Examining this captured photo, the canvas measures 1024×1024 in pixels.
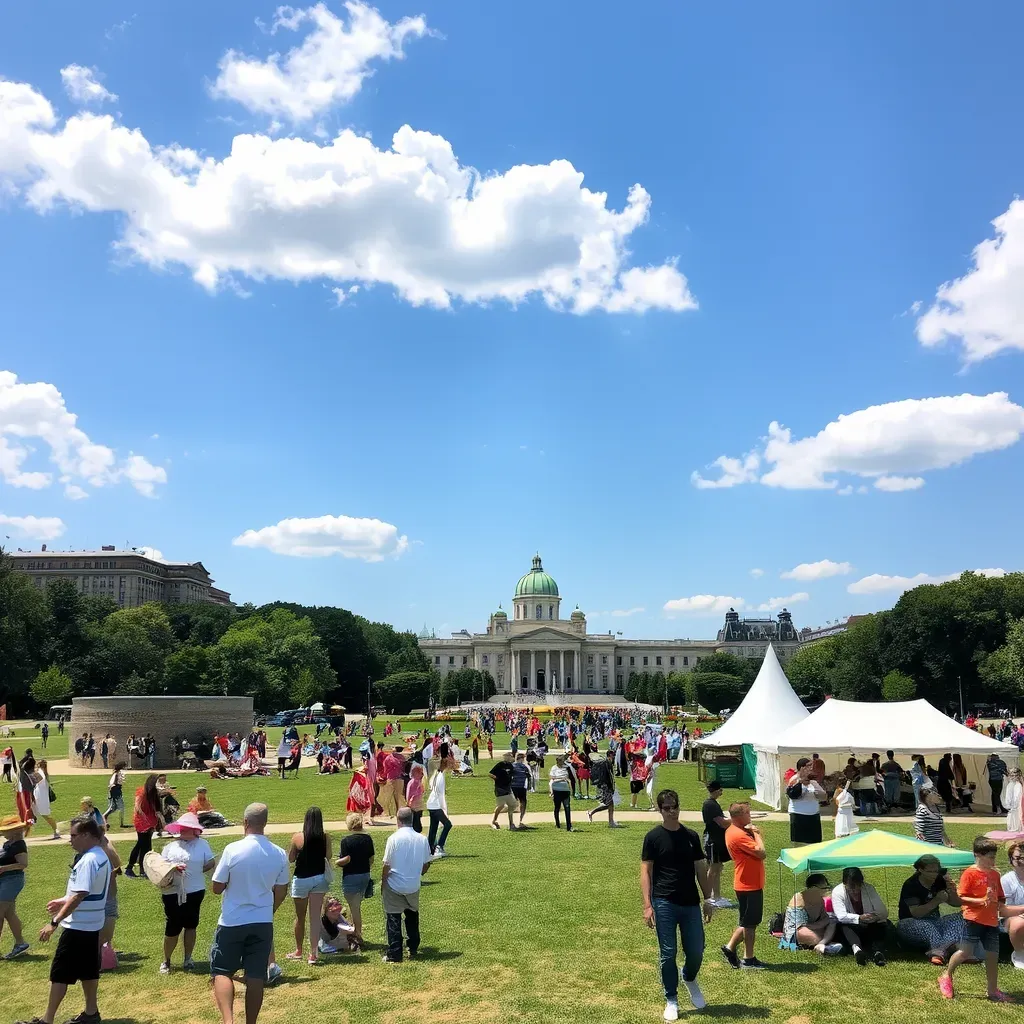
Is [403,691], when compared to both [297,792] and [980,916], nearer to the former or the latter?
[297,792]

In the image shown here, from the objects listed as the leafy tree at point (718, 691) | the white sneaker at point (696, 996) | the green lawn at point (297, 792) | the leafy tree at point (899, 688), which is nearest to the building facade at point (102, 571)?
the leafy tree at point (718, 691)

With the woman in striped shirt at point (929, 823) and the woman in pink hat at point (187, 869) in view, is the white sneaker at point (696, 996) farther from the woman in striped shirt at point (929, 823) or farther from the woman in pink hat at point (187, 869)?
the woman in striped shirt at point (929, 823)

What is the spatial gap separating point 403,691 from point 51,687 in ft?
102

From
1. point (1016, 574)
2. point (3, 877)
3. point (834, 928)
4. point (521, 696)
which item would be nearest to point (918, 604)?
point (1016, 574)

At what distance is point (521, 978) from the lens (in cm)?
898

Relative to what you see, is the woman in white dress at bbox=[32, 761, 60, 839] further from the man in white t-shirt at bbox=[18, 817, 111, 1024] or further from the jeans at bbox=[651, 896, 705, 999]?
the jeans at bbox=[651, 896, 705, 999]

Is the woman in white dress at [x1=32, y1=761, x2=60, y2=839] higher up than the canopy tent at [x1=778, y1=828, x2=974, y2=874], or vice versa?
the canopy tent at [x1=778, y1=828, x2=974, y2=874]

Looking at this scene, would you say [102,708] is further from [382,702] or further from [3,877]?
[382,702]

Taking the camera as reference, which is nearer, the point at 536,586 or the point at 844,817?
the point at 844,817

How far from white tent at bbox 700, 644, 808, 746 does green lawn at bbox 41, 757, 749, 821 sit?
1626mm

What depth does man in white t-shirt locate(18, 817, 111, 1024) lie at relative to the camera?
7317 mm

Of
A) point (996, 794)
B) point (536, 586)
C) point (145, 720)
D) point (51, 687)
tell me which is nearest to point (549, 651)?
point (536, 586)

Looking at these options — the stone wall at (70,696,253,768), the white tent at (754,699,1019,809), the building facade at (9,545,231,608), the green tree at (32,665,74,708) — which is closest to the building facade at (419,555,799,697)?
the building facade at (9,545,231,608)

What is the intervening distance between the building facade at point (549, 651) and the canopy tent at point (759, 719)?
381 feet
